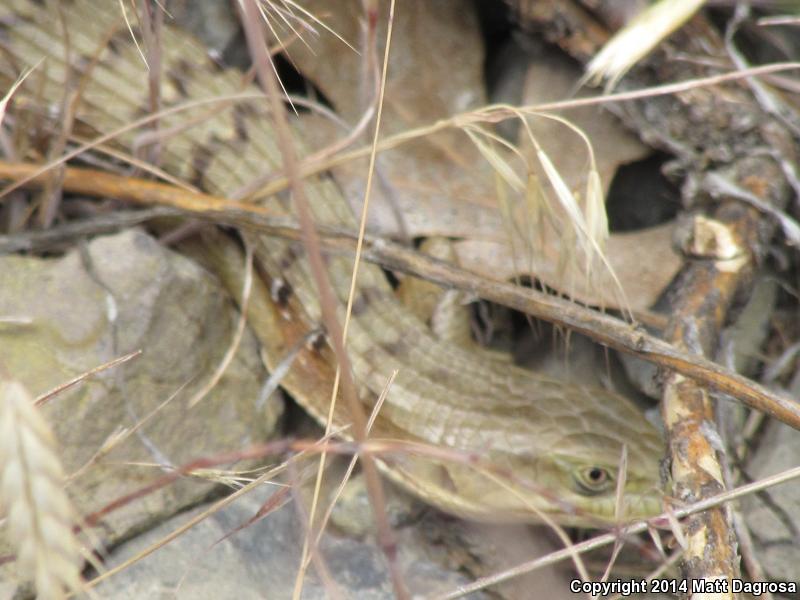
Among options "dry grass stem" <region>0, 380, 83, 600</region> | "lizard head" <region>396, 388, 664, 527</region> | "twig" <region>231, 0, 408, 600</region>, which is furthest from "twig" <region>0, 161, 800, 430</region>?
"dry grass stem" <region>0, 380, 83, 600</region>

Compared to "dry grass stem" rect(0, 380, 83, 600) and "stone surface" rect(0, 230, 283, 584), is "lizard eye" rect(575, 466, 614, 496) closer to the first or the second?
"stone surface" rect(0, 230, 283, 584)

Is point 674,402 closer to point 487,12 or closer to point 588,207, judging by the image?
point 588,207

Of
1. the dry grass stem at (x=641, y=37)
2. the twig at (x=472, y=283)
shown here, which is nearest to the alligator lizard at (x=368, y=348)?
the twig at (x=472, y=283)

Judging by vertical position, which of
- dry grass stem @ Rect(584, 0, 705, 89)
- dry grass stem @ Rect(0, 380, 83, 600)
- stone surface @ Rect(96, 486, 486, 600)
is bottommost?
stone surface @ Rect(96, 486, 486, 600)

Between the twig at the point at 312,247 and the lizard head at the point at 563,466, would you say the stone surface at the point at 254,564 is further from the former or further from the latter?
the twig at the point at 312,247

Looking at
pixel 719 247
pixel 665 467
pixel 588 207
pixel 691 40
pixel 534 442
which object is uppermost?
pixel 691 40

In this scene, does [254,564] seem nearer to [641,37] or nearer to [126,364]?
[126,364]

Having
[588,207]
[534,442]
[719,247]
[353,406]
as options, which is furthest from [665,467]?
[353,406]
